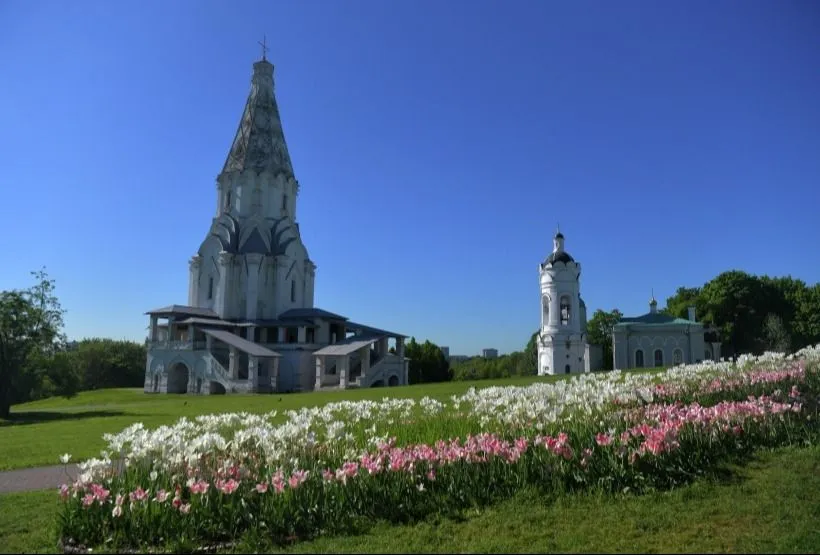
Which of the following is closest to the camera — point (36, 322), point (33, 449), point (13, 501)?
point (13, 501)

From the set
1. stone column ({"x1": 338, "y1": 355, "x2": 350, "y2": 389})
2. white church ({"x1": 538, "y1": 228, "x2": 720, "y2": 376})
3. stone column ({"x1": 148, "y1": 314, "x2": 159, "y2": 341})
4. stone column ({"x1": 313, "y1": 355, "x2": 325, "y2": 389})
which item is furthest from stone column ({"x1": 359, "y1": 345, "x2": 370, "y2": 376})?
stone column ({"x1": 148, "y1": 314, "x2": 159, "y2": 341})

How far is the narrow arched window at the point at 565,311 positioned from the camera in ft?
169

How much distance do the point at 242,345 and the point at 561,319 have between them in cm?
2681

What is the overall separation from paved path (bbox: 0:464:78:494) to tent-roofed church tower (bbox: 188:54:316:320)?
40.0 meters

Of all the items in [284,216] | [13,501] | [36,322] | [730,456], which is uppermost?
Result: [284,216]

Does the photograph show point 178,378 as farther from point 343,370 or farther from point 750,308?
point 750,308

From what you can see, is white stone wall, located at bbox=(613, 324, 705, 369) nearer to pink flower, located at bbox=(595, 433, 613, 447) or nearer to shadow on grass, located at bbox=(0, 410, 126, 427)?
shadow on grass, located at bbox=(0, 410, 126, 427)

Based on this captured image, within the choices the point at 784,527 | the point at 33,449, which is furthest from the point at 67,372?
the point at 784,527

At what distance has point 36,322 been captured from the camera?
86.7 ft

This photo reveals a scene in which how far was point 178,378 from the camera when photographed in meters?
47.7

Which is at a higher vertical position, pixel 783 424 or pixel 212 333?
pixel 212 333

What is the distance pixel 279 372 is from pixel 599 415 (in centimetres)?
4020

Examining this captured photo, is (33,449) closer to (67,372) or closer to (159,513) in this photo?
(159,513)

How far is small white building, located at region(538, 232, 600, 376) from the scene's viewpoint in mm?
Answer: 50406
